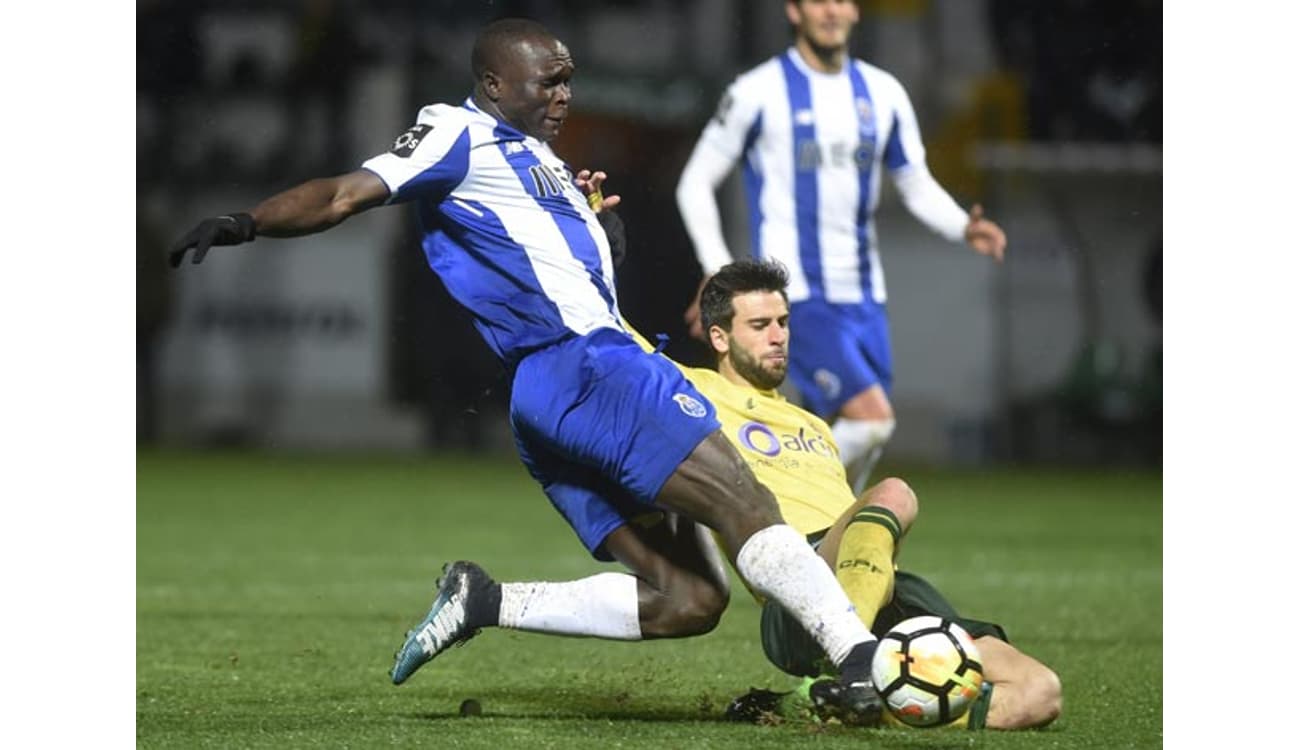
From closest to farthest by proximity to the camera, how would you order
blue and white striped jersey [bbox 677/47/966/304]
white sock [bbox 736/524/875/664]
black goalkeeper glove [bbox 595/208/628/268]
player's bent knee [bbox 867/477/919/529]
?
1. white sock [bbox 736/524/875/664]
2. player's bent knee [bbox 867/477/919/529]
3. black goalkeeper glove [bbox 595/208/628/268]
4. blue and white striped jersey [bbox 677/47/966/304]

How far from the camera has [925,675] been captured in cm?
465

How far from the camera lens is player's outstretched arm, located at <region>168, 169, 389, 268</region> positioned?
439cm

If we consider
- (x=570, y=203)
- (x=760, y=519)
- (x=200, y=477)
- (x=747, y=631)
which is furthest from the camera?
(x=200, y=477)

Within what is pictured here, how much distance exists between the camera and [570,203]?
5320 mm

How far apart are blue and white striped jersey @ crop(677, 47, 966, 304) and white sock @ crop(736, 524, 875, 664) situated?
9.88 ft

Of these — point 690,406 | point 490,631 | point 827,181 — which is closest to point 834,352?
point 827,181

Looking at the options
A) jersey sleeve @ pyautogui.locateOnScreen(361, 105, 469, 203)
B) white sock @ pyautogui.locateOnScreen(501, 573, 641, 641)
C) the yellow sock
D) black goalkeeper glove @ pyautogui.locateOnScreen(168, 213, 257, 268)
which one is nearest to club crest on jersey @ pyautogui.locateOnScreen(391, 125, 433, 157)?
jersey sleeve @ pyautogui.locateOnScreen(361, 105, 469, 203)

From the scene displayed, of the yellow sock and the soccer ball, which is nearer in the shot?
the soccer ball

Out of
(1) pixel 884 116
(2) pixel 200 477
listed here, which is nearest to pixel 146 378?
(2) pixel 200 477

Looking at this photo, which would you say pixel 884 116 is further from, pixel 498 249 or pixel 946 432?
pixel 946 432

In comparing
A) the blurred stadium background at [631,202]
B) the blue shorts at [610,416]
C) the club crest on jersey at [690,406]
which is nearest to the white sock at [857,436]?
the blue shorts at [610,416]

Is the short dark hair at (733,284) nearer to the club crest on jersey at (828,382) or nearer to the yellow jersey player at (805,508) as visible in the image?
the yellow jersey player at (805,508)

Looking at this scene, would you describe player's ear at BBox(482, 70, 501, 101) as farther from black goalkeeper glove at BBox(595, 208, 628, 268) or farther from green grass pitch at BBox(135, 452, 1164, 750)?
green grass pitch at BBox(135, 452, 1164, 750)
